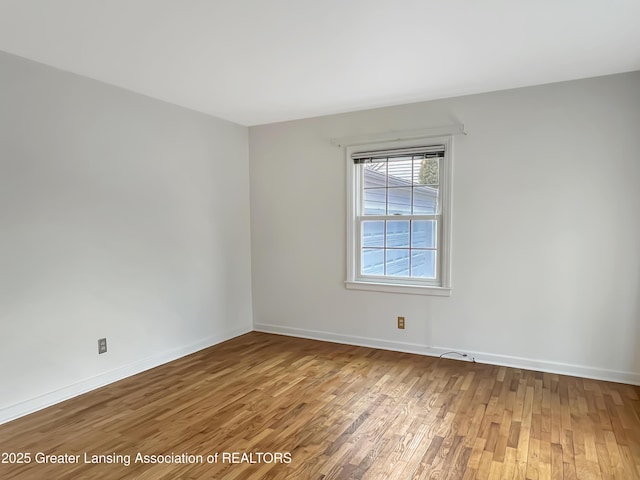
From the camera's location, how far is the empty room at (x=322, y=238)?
226 centimetres

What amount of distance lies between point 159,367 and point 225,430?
141 centimetres

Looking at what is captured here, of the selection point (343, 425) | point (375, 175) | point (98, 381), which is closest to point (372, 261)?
point (375, 175)

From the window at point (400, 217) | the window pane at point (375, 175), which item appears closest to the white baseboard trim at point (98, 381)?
the window at point (400, 217)

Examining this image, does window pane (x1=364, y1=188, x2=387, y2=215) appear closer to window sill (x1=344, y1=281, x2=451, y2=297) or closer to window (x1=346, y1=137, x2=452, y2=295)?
window (x1=346, y1=137, x2=452, y2=295)

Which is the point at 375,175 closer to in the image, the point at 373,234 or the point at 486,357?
the point at 373,234

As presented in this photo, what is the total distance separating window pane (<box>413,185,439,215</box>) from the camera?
389 cm

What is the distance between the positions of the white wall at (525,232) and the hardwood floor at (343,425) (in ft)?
1.10

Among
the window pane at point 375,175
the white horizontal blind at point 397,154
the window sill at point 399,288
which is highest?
the white horizontal blind at point 397,154

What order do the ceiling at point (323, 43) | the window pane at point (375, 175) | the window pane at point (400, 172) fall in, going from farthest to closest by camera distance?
1. the window pane at point (375, 175)
2. the window pane at point (400, 172)
3. the ceiling at point (323, 43)

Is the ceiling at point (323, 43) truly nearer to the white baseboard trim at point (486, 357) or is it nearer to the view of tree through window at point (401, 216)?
the view of tree through window at point (401, 216)

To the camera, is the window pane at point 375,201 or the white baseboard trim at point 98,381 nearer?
the white baseboard trim at point 98,381

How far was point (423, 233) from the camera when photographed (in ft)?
13.0

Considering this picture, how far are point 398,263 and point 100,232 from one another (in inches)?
107

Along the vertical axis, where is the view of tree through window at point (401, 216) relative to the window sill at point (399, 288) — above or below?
above
